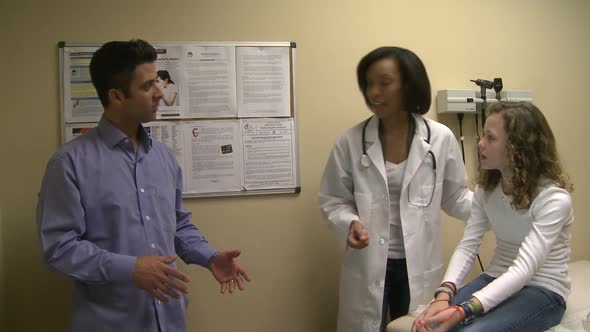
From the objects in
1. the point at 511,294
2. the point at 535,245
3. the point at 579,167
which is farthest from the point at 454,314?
the point at 579,167

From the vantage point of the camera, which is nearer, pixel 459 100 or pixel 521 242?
pixel 521 242

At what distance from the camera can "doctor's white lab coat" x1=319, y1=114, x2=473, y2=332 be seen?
1.71 meters

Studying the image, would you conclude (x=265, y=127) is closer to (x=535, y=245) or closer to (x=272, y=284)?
(x=272, y=284)

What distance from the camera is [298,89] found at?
7.11 feet

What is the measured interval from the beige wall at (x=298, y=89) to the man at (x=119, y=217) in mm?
567

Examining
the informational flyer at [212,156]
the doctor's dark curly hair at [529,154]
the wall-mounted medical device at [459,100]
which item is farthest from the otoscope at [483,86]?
the informational flyer at [212,156]

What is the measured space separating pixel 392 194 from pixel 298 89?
711 millimetres

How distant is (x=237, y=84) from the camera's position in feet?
6.89

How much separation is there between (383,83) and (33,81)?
147 cm

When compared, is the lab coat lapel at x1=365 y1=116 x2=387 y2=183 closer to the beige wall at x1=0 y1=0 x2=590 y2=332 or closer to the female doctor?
the female doctor

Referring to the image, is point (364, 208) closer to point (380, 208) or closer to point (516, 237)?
point (380, 208)

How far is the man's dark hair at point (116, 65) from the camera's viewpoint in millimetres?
1497

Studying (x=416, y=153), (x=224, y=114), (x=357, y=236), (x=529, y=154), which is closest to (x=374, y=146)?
(x=416, y=153)

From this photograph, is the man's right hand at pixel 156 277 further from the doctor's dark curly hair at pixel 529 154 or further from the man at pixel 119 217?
the doctor's dark curly hair at pixel 529 154
